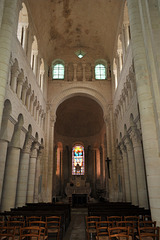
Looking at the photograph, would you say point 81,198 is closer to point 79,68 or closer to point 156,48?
point 79,68

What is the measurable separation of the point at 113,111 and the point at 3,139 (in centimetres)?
1503

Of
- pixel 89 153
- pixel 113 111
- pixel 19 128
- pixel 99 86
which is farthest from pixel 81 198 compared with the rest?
pixel 19 128

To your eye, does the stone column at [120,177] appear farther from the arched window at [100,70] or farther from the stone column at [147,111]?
the stone column at [147,111]

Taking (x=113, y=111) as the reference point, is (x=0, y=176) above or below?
below

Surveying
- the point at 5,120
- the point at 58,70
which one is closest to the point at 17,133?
the point at 5,120

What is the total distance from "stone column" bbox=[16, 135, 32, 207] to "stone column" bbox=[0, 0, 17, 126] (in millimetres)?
7756

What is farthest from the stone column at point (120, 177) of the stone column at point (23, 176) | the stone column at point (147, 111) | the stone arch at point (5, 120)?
the stone arch at point (5, 120)

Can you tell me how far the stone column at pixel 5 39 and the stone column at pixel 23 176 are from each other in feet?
25.4

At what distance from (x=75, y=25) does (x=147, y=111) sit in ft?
60.1

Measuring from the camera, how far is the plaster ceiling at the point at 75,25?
809 inches

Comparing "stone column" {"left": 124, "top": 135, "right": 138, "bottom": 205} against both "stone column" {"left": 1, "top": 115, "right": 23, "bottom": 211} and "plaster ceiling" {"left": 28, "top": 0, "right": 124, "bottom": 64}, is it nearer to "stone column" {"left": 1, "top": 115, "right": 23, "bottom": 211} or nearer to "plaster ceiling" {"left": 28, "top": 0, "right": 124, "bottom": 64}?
"stone column" {"left": 1, "top": 115, "right": 23, "bottom": 211}

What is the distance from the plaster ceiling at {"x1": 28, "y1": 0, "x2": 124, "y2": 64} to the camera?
20548mm

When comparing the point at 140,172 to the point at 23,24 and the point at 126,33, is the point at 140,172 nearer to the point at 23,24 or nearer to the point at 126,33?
the point at 126,33

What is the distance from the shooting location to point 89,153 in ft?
116
